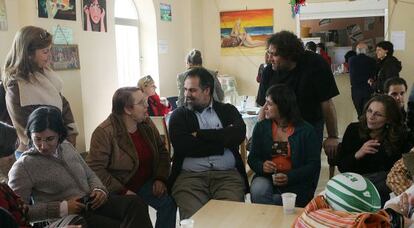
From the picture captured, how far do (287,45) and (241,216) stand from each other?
1.18m

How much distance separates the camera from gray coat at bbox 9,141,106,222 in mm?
2090

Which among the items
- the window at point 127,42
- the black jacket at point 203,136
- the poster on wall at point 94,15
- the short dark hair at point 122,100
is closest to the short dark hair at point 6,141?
the short dark hair at point 122,100

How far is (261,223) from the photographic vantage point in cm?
199

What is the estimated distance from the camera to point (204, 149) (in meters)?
2.70

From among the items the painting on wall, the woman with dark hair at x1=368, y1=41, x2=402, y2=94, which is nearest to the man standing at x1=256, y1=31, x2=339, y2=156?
the painting on wall

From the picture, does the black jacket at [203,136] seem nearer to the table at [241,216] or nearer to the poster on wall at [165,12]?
the table at [241,216]

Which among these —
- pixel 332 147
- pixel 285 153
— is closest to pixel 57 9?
pixel 285 153

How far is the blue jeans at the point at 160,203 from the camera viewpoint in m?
2.71

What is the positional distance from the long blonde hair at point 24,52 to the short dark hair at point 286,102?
1.45m

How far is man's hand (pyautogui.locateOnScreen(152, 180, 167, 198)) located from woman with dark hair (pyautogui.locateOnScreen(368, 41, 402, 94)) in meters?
3.57

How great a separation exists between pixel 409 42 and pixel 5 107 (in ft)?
17.5

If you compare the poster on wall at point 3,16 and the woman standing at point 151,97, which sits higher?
the poster on wall at point 3,16

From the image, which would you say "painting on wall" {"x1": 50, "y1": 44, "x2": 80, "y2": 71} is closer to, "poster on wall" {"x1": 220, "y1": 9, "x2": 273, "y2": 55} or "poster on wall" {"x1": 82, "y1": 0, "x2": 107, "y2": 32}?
"poster on wall" {"x1": 82, "y1": 0, "x2": 107, "y2": 32}

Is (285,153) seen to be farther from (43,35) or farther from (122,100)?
(43,35)
